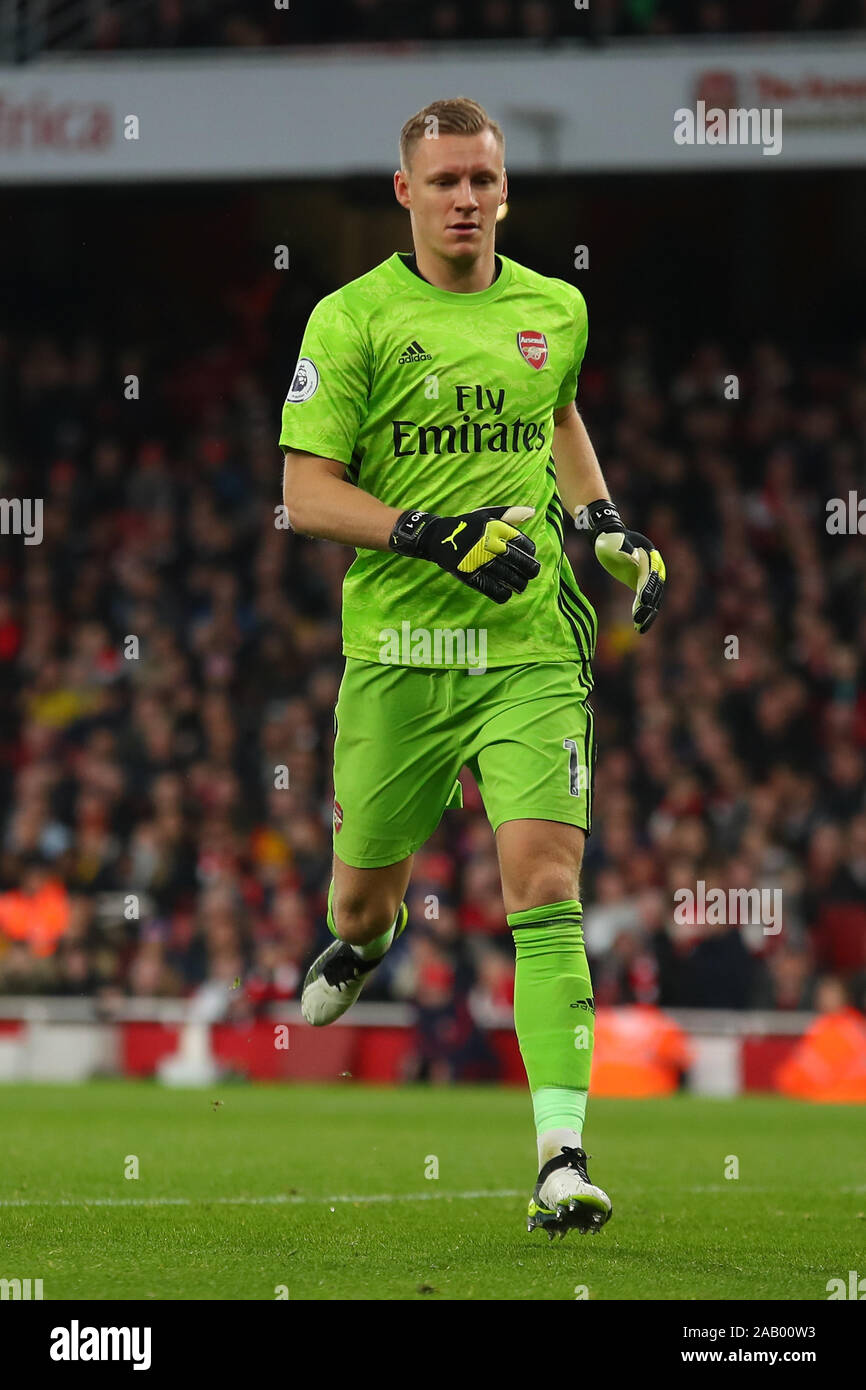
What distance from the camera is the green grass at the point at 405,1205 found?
447cm

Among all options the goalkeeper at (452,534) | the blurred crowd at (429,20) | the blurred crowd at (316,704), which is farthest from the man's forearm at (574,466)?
the blurred crowd at (429,20)

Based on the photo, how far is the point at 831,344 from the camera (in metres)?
18.5

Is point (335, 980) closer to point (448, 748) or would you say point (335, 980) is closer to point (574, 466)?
point (448, 748)

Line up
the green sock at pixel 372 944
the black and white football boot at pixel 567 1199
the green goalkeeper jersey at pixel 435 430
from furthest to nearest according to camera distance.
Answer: the green sock at pixel 372 944
the green goalkeeper jersey at pixel 435 430
the black and white football boot at pixel 567 1199

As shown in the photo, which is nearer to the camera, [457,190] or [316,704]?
[457,190]

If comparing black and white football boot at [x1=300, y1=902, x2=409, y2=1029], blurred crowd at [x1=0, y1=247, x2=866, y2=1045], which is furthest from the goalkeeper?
blurred crowd at [x1=0, y1=247, x2=866, y2=1045]

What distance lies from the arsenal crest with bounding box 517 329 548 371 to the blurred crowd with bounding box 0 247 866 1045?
7943 millimetres

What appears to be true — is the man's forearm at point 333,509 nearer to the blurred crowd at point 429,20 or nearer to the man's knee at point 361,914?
the man's knee at point 361,914

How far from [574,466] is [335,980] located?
1715 mm

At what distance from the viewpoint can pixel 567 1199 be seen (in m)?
4.73

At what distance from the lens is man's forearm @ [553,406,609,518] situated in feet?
19.1

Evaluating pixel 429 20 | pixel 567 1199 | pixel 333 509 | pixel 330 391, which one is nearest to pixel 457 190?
pixel 330 391

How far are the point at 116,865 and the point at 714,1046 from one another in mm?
4526

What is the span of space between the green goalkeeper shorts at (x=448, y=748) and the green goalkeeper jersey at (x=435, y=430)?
0.07m
